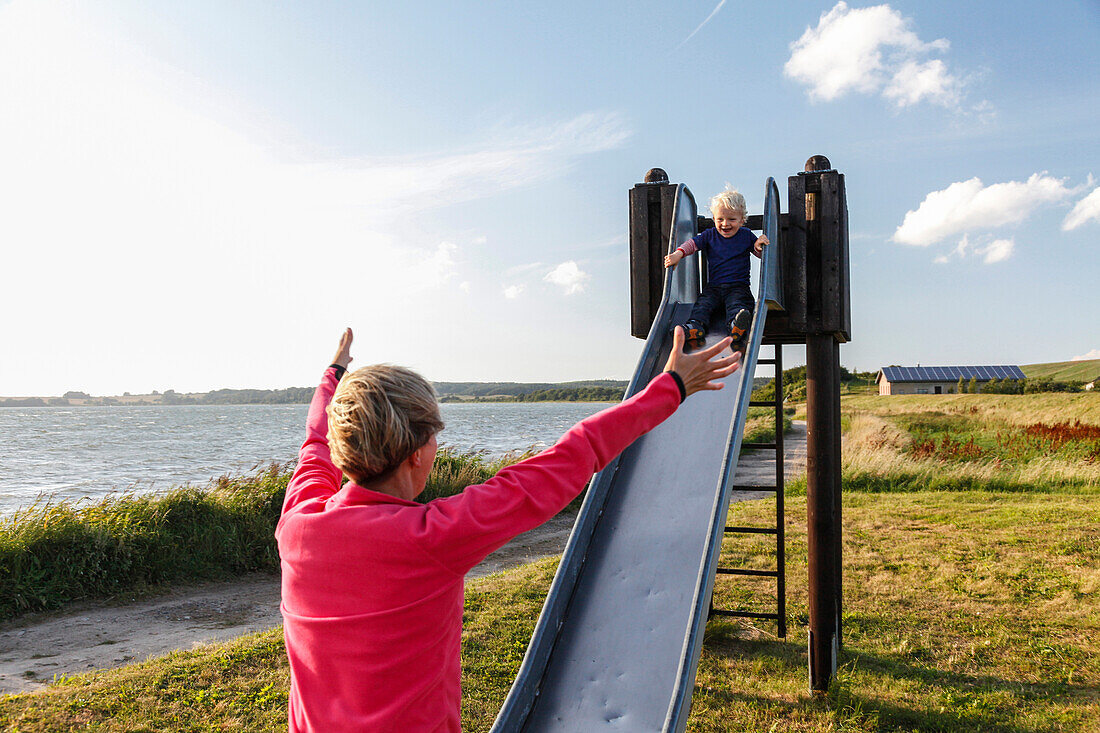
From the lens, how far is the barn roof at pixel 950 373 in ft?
192

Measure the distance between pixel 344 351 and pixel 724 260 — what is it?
11.1 ft

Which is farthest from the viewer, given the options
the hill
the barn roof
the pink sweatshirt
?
the hill

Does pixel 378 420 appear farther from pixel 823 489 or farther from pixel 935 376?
pixel 935 376

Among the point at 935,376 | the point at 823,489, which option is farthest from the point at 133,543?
the point at 935,376

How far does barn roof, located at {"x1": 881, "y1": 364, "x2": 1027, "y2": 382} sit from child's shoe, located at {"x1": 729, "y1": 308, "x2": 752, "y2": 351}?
202 ft

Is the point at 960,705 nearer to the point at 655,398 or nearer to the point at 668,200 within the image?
the point at 668,200

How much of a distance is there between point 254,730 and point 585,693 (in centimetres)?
287

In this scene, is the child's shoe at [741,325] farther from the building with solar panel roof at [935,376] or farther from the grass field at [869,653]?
the building with solar panel roof at [935,376]

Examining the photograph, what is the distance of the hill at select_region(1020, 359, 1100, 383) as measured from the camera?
227 ft

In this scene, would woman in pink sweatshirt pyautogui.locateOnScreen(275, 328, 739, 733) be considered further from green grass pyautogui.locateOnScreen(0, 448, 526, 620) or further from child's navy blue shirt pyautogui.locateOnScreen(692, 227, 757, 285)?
green grass pyautogui.locateOnScreen(0, 448, 526, 620)

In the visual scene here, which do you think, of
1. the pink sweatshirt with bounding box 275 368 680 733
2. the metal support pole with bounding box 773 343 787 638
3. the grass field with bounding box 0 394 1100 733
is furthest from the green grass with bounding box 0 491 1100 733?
the pink sweatshirt with bounding box 275 368 680 733

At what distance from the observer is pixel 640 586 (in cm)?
331

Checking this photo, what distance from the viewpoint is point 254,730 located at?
4621 millimetres

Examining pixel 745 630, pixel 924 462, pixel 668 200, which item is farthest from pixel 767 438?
pixel 668 200
